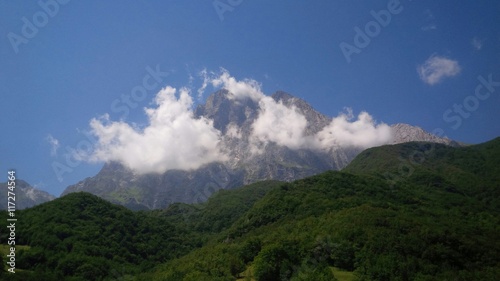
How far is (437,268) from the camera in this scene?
92.9 m

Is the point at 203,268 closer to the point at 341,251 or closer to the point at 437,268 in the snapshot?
the point at 341,251

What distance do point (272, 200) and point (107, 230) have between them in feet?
270

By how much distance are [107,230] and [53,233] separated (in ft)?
91.4

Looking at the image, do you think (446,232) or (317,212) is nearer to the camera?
(446,232)

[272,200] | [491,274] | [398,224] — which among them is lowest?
[491,274]

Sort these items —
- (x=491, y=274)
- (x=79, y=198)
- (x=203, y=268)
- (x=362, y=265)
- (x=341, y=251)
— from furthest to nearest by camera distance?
(x=79, y=198), (x=203, y=268), (x=341, y=251), (x=362, y=265), (x=491, y=274)

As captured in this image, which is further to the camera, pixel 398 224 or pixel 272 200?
pixel 272 200

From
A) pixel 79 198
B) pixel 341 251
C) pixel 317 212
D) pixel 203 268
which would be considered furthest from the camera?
pixel 79 198

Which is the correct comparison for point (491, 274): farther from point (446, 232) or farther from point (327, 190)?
point (327, 190)

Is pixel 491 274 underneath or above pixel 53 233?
underneath

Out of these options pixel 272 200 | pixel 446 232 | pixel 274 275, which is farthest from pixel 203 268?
pixel 272 200

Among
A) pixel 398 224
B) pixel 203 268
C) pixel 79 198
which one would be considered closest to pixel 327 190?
pixel 398 224

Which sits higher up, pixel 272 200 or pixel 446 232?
pixel 272 200

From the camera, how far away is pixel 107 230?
173 meters
